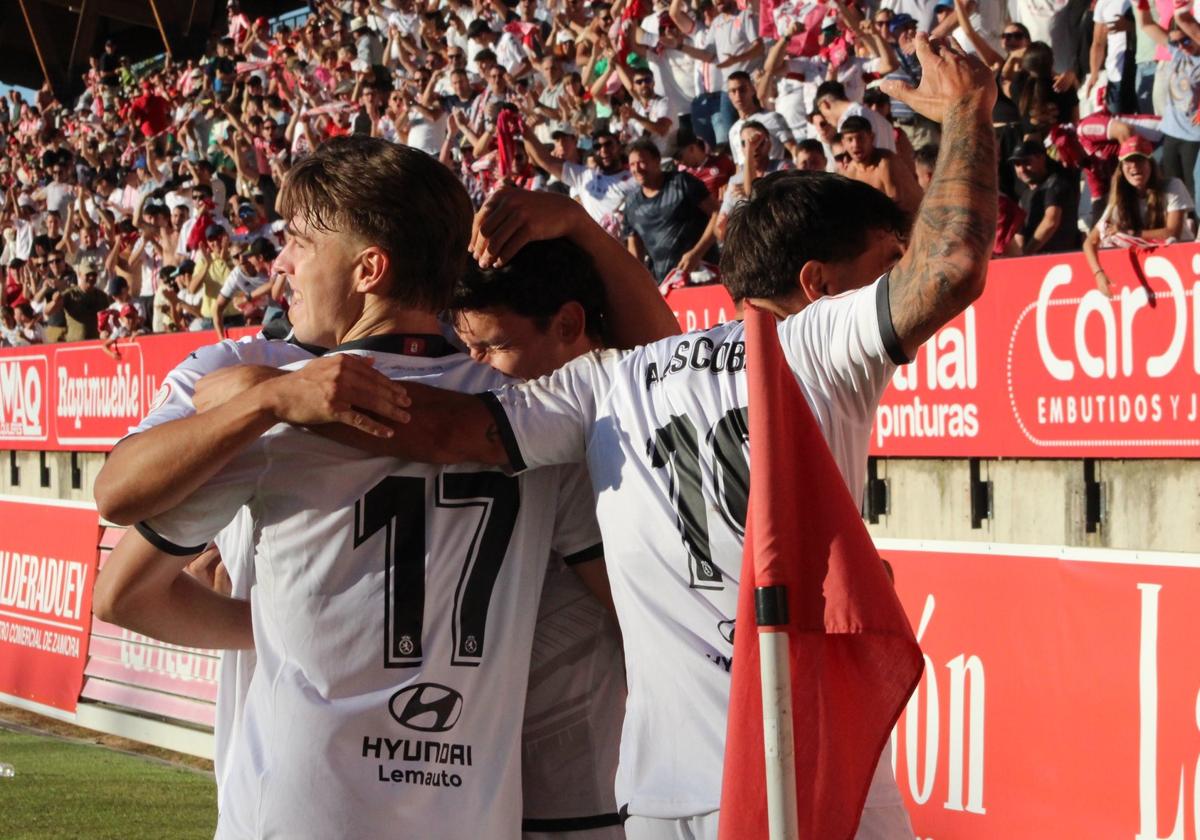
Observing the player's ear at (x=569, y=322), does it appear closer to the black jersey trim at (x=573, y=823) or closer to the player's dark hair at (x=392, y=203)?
the player's dark hair at (x=392, y=203)

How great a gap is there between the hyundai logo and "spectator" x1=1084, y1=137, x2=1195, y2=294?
5813 millimetres

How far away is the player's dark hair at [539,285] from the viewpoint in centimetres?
271

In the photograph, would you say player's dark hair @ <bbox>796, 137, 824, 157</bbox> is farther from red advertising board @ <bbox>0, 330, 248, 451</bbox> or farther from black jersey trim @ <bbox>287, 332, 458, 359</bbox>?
black jersey trim @ <bbox>287, 332, 458, 359</bbox>

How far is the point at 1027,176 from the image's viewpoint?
841 centimetres

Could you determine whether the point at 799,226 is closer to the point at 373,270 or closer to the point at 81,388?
the point at 373,270

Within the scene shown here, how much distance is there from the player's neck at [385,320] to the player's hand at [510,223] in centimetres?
29

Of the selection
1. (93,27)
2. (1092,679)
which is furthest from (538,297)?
(93,27)

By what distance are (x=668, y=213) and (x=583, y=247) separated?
737cm

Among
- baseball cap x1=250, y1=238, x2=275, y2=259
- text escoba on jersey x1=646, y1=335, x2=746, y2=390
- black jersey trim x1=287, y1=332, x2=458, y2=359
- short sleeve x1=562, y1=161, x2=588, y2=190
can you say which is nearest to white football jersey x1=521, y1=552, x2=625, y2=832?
text escoba on jersey x1=646, y1=335, x2=746, y2=390

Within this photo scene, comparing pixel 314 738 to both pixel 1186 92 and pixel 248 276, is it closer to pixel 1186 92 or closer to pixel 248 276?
pixel 1186 92

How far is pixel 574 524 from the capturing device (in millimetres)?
2520

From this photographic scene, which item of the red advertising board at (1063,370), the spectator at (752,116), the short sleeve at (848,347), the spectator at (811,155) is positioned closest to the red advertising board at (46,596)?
the spectator at (752,116)

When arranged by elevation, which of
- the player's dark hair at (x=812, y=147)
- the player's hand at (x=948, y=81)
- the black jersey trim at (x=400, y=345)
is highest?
the player's dark hair at (x=812, y=147)

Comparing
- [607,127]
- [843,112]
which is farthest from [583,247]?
[607,127]
